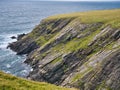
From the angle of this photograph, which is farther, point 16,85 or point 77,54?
point 77,54

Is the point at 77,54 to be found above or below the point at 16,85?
below

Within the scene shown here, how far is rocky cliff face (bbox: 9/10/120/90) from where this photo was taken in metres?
70.2

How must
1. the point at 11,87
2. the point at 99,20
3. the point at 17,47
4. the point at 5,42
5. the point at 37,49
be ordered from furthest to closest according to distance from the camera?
the point at 5,42, the point at 17,47, the point at 37,49, the point at 99,20, the point at 11,87

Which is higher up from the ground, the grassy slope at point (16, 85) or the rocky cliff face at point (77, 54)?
the grassy slope at point (16, 85)

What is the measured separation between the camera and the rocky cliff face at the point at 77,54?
70.2m

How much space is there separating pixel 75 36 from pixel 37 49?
18.5 meters

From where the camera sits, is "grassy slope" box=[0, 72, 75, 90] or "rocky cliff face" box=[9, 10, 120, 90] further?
"rocky cliff face" box=[9, 10, 120, 90]

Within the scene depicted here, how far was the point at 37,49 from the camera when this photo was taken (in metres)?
111

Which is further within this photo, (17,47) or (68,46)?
(17,47)

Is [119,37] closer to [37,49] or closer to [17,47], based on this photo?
[37,49]

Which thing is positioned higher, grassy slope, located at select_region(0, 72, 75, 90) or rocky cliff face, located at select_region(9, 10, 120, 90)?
grassy slope, located at select_region(0, 72, 75, 90)

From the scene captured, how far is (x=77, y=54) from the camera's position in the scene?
86.9 metres

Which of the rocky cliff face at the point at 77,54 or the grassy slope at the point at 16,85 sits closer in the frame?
the grassy slope at the point at 16,85

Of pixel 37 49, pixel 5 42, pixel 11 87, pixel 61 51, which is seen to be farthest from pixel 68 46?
A: pixel 11 87
